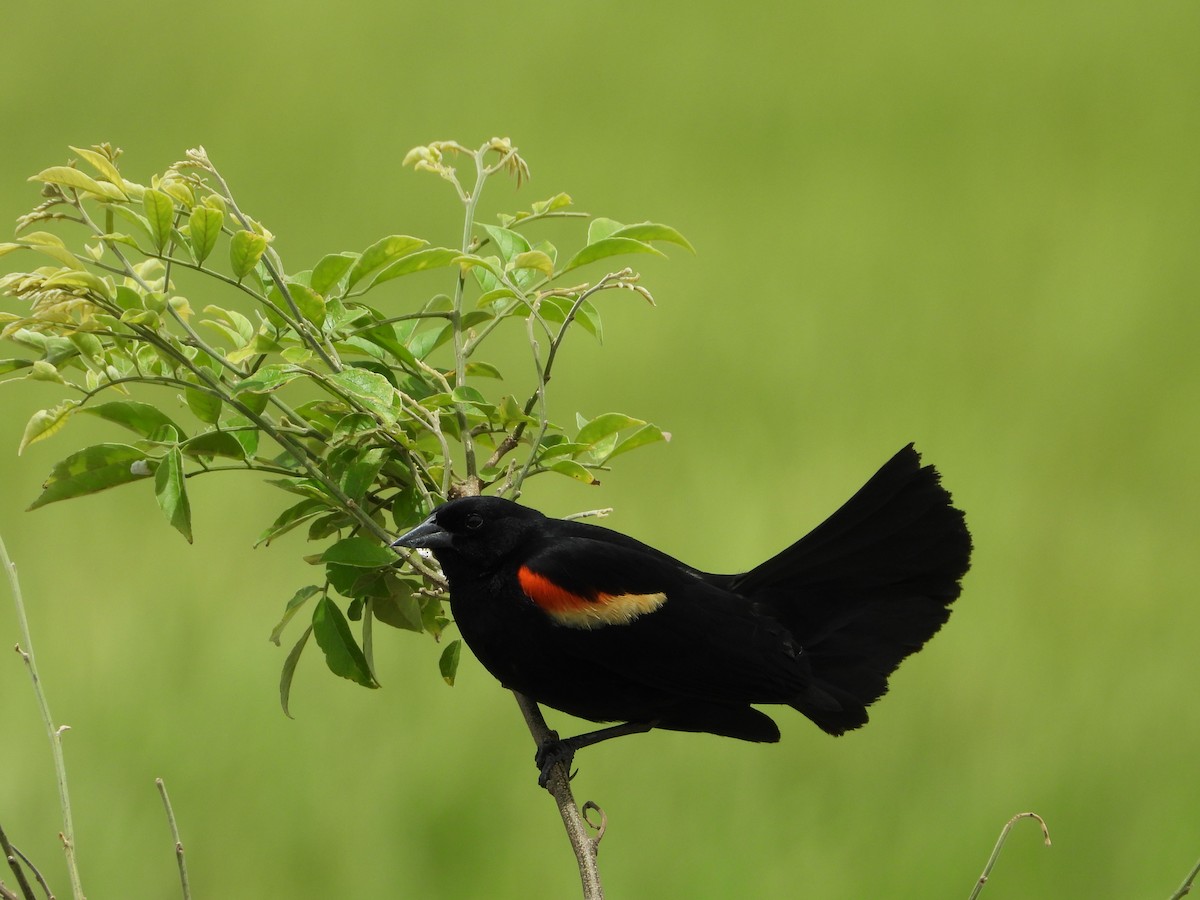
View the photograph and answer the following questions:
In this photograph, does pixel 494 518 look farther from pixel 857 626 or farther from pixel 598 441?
pixel 857 626

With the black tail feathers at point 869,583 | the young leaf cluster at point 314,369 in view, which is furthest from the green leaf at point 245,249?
the black tail feathers at point 869,583

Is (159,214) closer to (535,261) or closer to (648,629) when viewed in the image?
(535,261)

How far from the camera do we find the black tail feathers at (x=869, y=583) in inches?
73.9

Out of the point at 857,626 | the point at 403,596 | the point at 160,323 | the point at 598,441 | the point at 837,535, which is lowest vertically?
the point at 857,626

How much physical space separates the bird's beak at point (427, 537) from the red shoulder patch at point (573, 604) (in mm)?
138

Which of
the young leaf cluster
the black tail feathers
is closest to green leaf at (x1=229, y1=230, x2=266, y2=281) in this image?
the young leaf cluster

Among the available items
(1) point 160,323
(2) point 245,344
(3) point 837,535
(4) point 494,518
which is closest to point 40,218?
(1) point 160,323

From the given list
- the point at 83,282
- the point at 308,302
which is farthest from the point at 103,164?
the point at 308,302

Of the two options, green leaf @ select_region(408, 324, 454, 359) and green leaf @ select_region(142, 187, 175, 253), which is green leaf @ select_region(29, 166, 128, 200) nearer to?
green leaf @ select_region(142, 187, 175, 253)

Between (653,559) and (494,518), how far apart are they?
0.29 metres

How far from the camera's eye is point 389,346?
184 centimetres

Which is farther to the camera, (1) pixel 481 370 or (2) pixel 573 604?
(1) pixel 481 370

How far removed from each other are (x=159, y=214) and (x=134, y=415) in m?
0.35

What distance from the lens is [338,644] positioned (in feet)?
5.99
